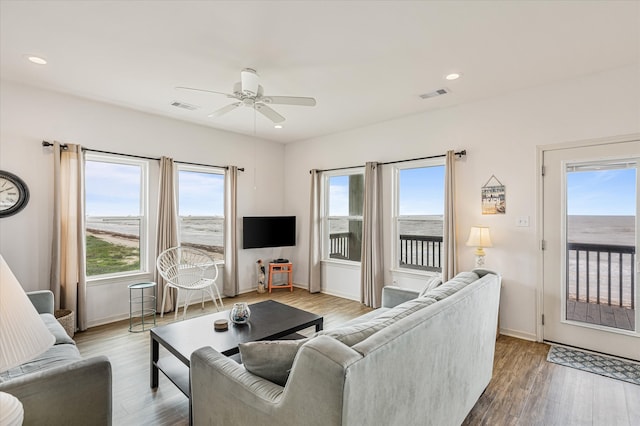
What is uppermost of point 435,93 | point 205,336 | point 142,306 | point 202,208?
point 435,93

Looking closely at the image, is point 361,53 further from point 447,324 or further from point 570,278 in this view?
point 570,278

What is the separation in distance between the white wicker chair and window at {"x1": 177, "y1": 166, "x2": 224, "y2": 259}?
24cm

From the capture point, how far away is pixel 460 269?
13.2 ft

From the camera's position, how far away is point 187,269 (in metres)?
4.81

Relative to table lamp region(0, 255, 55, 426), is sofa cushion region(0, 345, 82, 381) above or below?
below

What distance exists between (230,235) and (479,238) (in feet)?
12.2

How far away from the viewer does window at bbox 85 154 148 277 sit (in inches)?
161

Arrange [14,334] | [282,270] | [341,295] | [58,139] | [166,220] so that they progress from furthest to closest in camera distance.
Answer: [282,270] → [341,295] → [166,220] → [58,139] → [14,334]

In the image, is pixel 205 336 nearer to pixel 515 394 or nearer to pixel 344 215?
pixel 515 394

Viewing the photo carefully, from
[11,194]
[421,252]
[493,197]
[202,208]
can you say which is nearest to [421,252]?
[421,252]

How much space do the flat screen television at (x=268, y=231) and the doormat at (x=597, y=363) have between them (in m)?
4.09

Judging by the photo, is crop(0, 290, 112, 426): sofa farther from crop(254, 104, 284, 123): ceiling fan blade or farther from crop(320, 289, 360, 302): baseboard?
crop(320, 289, 360, 302): baseboard

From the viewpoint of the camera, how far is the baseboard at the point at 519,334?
352cm

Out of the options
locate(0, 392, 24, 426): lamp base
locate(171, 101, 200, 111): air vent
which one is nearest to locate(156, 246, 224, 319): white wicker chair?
locate(171, 101, 200, 111): air vent
